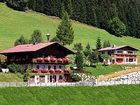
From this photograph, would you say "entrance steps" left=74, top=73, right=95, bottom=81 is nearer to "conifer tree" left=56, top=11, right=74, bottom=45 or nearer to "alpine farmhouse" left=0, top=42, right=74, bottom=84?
"alpine farmhouse" left=0, top=42, right=74, bottom=84

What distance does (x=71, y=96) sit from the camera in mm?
68312

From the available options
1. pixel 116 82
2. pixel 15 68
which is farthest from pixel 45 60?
pixel 116 82

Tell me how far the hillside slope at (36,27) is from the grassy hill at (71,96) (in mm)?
74005

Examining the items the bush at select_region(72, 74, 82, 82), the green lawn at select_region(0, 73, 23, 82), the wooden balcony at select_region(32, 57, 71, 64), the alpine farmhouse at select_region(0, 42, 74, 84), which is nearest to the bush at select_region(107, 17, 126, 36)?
the alpine farmhouse at select_region(0, 42, 74, 84)

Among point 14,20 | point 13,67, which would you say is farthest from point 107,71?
point 14,20

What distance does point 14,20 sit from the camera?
16925 cm

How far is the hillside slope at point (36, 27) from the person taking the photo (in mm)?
157625

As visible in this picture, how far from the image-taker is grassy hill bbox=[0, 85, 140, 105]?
63.1 m

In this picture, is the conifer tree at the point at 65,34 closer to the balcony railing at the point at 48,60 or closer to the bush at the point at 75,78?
the balcony railing at the point at 48,60

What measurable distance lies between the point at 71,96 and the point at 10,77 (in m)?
22.1

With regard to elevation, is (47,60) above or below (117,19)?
below

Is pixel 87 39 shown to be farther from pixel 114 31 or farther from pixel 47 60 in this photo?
pixel 47 60

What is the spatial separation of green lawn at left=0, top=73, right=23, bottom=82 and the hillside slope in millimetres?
57386

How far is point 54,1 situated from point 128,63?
215 feet
